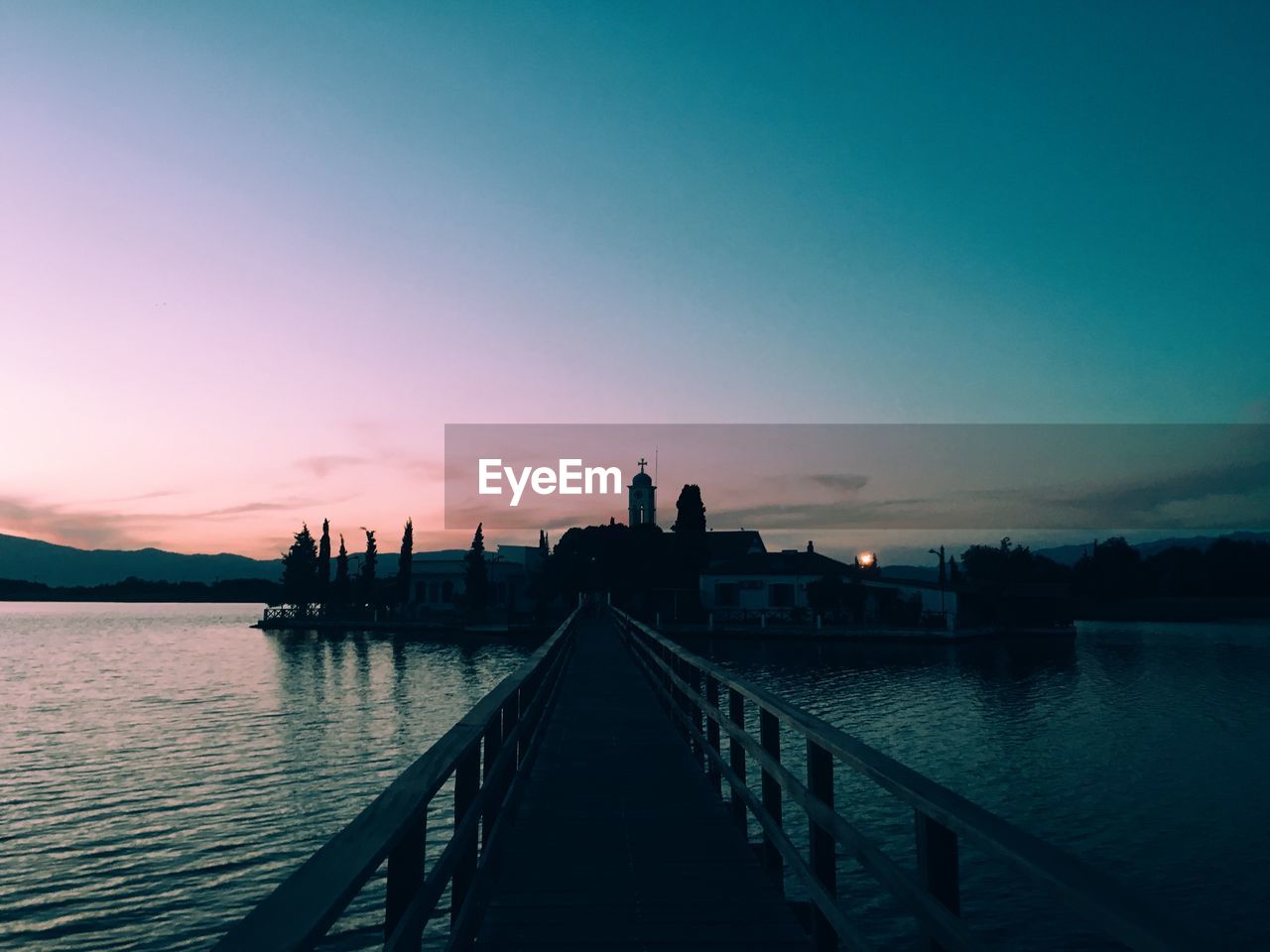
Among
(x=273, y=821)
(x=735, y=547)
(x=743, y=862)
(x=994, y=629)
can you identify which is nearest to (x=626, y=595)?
(x=735, y=547)

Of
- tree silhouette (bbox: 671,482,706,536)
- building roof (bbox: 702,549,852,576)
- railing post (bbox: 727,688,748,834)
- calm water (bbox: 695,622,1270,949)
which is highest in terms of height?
tree silhouette (bbox: 671,482,706,536)

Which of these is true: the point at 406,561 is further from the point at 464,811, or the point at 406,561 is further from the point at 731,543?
the point at 464,811

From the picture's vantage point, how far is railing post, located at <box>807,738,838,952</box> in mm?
4473

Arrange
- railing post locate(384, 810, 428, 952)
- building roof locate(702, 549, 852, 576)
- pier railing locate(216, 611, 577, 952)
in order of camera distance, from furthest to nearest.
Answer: building roof locate(702, 549, 852, 576)
railing post locate(384, 810, 428, 952)
pier railing locate(216, 611, 577, 952)

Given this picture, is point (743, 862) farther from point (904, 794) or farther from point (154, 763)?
point (154, 763)

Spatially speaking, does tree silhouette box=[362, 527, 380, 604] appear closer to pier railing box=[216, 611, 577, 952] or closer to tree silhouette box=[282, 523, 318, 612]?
tree silhouette box=[282, 523, 318, 612]

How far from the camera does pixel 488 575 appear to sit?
313 feet

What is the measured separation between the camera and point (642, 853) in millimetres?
6770

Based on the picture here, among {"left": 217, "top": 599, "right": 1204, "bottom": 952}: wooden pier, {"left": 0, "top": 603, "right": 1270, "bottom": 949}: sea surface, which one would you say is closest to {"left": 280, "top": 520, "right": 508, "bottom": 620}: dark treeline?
{"left": 0, "top": 603, "right": 1270, "bottom": 949}: sea surface

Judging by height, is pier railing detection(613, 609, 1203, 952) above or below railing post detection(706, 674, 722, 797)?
above

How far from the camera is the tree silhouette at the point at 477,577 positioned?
8356 cm

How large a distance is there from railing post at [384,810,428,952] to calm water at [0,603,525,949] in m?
10.1

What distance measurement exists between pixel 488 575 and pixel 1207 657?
62022 millimetres

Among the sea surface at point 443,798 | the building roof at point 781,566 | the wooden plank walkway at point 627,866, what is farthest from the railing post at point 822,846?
the building roof at point 781,566
